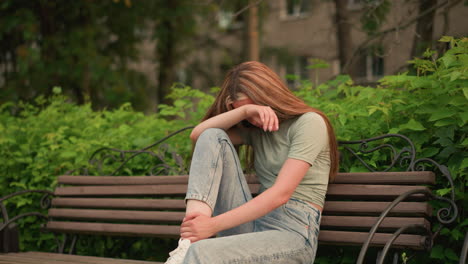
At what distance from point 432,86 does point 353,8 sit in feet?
52.6

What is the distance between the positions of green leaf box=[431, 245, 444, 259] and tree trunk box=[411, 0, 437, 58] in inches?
115

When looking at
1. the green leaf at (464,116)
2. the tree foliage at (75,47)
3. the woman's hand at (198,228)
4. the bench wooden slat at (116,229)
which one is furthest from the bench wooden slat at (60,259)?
the tree foliage at (75,47)

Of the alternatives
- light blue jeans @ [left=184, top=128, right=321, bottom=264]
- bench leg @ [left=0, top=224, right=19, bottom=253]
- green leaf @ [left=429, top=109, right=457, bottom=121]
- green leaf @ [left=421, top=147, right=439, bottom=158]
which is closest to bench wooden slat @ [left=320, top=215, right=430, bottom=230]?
light blue jeans @ [left=184, top=128, right=321, bottom=264]

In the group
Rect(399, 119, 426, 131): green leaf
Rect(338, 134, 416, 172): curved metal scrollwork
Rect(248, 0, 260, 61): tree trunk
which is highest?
Rect(248, 0, 260, 61): tree trunk

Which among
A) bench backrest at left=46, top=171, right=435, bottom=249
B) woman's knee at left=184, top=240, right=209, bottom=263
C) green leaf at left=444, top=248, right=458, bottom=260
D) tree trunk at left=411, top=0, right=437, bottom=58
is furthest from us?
tree trunk at left=411, top=0, right=437, bottom=58

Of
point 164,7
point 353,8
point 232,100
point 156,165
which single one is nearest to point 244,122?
point 232,100

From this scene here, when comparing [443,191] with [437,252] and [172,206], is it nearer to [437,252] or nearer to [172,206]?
[437,252]

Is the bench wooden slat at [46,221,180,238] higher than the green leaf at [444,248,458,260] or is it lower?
lower

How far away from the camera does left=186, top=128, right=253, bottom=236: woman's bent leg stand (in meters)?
3.00

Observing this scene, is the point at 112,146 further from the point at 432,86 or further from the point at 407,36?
the point at 407,36

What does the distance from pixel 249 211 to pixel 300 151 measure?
0.39 meters

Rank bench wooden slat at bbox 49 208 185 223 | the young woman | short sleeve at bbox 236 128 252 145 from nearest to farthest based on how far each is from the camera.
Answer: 1. the young woman
2. short sleeve at bbox 236 128 252 145
3. bench wooden slat at bbox 49 208 185 223

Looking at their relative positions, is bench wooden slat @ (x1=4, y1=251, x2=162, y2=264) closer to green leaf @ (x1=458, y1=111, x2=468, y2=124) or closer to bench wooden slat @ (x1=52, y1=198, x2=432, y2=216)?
bench wooden slat @ (x1=52, y1=198, x2=432, y2=216)

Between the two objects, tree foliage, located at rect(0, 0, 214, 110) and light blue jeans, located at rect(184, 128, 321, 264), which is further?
tree foliage, located at rect(0, 0, 214, 110)
